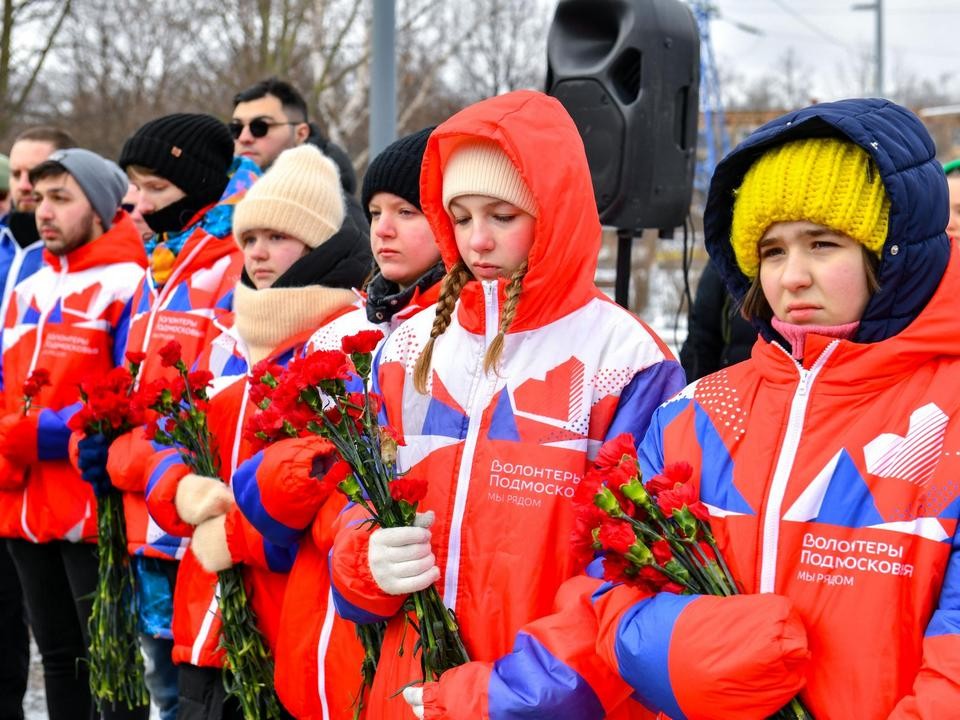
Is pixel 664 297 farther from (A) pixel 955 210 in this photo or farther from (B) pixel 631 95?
(A) pixel 955 210

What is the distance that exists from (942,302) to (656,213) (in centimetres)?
250

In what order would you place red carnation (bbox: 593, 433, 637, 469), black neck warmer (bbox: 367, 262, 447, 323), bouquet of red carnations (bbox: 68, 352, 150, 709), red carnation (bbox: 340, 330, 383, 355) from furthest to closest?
bouquet of red carnations (bbox: 68, 352, 150, 709) < black neck warmer (bbox: 367, 262, 447, 323) < red carnation (bbox: 340, 330, 383, 355) < red carnation (bbox: 593, 433, 637, 469)

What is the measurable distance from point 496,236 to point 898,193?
0.93m

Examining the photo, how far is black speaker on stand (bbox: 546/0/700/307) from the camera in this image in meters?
4.39

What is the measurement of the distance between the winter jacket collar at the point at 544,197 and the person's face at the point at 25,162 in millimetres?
3763

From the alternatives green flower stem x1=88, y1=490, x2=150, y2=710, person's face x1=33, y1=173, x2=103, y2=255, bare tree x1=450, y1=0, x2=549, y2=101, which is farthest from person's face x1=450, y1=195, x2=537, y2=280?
bare tree x1=450, y1=0, x2=549, y2=101

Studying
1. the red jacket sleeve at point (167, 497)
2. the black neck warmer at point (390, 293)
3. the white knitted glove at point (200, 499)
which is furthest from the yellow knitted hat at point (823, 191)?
the red jacket sleeve at point (167, 497)

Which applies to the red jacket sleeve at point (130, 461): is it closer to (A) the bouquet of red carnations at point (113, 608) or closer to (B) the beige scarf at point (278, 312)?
(A) the bouquet of red carnations at point (113, 608)

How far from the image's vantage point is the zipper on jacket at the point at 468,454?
2506 millimetres

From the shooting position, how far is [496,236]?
2.62m

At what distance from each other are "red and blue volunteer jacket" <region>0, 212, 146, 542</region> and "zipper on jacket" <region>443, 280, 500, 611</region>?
2357 mm

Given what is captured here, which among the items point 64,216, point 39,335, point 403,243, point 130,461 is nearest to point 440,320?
point 403,243

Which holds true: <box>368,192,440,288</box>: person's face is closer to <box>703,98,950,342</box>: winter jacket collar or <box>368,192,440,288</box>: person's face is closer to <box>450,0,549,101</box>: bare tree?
<box>703,98,950,342</box>: winter jacket collar

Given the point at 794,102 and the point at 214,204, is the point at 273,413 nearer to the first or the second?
the point at 214,204
